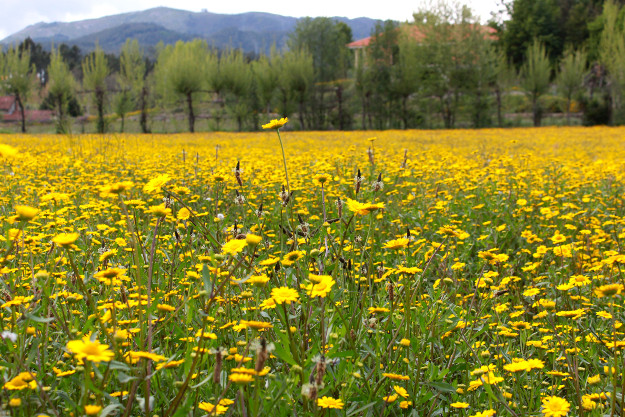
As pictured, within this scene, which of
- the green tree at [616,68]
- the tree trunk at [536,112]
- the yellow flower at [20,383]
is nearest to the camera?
the yellow flower at [20,383]

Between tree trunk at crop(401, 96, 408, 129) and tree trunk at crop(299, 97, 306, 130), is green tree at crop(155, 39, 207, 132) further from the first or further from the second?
tree trunk at crop(401, 96, 408, 129)

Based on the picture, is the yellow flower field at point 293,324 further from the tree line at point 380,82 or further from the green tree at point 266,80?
the green tree at point 266,80

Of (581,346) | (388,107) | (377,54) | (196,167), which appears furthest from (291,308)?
(388,107)

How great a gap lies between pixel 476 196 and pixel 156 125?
3895 cm

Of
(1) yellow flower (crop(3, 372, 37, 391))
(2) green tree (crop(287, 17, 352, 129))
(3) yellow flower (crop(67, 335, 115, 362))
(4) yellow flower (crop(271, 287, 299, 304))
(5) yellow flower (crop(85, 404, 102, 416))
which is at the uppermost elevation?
(2) green tree (crop(287, 17, 352, 129))

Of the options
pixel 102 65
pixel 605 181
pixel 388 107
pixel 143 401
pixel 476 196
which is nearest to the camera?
pixel 143 401

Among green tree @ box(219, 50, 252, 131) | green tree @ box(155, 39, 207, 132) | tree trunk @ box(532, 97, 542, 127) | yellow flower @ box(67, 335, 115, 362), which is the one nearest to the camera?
yellow flower @ box(67, 335, 115, 362)

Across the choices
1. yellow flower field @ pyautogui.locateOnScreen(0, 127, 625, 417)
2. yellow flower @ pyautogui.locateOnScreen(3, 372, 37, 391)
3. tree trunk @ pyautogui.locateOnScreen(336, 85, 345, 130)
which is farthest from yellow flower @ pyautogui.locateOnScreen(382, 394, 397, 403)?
tree trunk @ pyautogui.locateOnScreen(336, 85, 345, 130)

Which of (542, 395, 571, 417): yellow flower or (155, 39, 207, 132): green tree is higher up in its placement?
(155, 39, 207, 132): green tree

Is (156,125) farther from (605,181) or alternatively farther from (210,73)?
(605,181)

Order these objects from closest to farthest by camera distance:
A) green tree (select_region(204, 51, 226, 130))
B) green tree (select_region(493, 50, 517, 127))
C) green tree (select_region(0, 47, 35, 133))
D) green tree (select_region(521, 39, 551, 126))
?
green tree (select_region(493, 50, 517, 127))
green tree (select_region(521, 39, 551, 126))
green tree (select_region(0, 47, 35, 133))
green tree (select_region(204, 51, 226, 130))

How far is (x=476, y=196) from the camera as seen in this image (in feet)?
14.3

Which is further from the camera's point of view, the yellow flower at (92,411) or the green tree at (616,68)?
the green tree at (616,68)

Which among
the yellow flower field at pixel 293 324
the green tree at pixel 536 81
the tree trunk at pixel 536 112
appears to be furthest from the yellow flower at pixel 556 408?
the green tree at pixel 536 81
